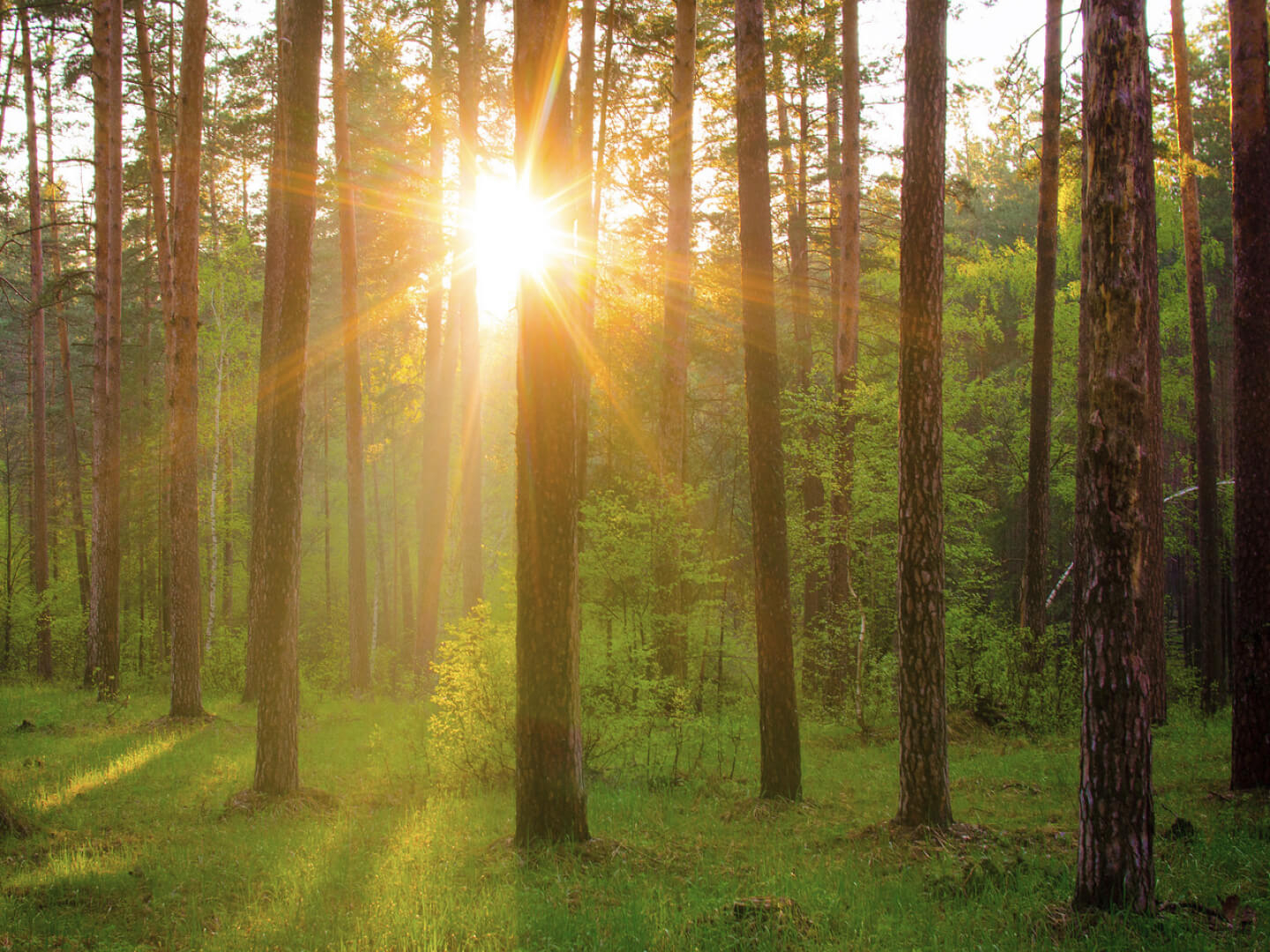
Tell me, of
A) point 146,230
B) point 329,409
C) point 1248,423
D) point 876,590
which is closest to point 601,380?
point 876,590

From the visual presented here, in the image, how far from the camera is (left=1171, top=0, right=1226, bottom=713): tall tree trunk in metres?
16.4

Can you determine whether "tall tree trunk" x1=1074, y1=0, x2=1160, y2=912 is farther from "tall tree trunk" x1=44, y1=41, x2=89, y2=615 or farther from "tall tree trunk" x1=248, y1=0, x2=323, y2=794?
"tall tree trunk" x1=44, y1=41, x2=89, y2=615

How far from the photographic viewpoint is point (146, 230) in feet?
86.2

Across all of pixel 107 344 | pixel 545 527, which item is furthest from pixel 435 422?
pixel 545 527

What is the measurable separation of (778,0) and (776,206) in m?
9.12

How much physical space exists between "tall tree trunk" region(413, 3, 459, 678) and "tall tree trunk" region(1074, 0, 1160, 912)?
16.3m

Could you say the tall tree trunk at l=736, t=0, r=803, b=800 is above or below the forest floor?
above

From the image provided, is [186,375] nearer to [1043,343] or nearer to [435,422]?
[435,422]

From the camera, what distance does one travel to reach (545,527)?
6738mm

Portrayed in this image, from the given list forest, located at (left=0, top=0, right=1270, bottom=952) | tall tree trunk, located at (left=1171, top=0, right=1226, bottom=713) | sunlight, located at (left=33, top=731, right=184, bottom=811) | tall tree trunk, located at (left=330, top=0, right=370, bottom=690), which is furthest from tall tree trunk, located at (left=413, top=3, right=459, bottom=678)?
tall tree trunk, located at (left=1171, top=0, right=1226, bottom=713)

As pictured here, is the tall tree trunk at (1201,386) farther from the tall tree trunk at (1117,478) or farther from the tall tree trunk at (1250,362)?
the tall tree trunk at (1117,478)

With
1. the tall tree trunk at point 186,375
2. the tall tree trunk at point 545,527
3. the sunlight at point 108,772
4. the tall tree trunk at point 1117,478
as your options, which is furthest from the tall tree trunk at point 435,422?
the tall tree trunk at point 1117,478

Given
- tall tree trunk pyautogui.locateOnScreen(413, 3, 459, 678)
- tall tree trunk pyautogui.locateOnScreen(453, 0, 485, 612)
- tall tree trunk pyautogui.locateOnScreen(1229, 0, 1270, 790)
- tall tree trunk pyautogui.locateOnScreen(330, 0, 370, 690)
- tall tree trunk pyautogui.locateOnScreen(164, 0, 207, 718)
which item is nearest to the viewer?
tall tree trunk pyautogui.locateOnScreen(1229, 0, 1270, 790)

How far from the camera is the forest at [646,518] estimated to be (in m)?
5.22
